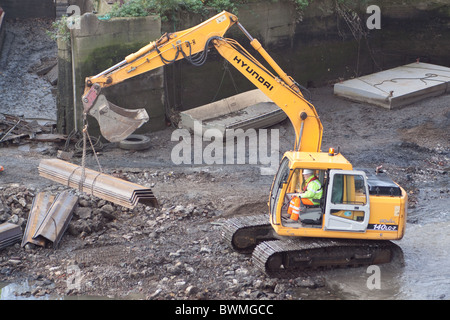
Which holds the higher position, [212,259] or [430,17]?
[430,17]

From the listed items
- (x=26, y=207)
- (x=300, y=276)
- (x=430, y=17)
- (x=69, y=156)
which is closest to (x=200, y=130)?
(x=69, y=156)

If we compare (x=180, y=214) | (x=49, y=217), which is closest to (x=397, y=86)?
(x=180, y=214)

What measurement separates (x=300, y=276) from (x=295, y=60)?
37.8 ft

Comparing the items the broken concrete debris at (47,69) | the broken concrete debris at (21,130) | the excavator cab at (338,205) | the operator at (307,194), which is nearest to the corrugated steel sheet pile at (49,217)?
the excavator cab at (338,205)

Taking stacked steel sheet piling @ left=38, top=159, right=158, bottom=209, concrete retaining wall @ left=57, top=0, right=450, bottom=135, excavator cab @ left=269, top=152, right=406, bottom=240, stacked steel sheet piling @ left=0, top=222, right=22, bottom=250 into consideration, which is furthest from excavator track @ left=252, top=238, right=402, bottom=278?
concrete retaining wall @ left=57, top=0, right=450, bottom=135

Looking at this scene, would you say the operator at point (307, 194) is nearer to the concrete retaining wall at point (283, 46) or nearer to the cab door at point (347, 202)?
the cab door at point (347, 202)

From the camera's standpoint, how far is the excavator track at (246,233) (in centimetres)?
1070

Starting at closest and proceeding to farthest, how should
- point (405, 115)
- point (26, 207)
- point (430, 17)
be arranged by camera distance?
point (26, 207) → point (405, 115) → point (430, 17)

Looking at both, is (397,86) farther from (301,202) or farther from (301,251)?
(301,251)

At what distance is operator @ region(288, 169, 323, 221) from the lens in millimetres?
9797

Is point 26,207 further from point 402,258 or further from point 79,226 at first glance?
point 402,258

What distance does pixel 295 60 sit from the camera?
800 inches

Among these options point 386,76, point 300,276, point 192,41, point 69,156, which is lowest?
point 300,276

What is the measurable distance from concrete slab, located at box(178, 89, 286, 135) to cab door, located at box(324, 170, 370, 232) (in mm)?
6521
